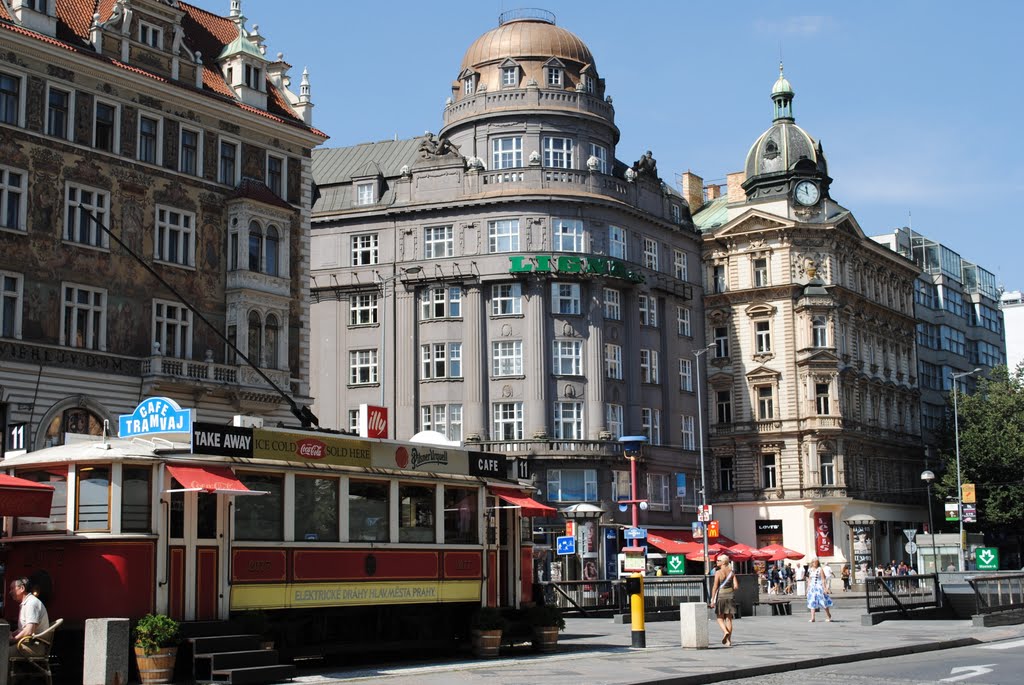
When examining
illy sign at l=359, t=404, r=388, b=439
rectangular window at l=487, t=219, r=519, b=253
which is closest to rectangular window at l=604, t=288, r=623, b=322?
rectangular window at l=487, t=219, r=519, b=253

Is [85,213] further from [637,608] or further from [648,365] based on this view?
[648,365]

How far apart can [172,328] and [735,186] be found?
48.7m

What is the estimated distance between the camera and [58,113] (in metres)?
39.1

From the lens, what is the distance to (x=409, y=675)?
67.2 feet

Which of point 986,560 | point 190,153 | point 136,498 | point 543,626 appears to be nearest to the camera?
point 136,498

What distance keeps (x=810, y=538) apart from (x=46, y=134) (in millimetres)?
47436

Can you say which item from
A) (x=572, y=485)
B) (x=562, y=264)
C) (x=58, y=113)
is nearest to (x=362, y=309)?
(x=562, y=264)

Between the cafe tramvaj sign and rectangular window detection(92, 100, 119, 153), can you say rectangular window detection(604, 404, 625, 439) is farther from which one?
rectangular window detection(92, 100, 119, 153)

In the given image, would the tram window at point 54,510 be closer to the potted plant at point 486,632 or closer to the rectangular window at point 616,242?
the potted plant at point 486,632

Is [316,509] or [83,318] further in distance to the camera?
[83,318]

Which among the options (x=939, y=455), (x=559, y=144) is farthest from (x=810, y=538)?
(x=559, y=144)

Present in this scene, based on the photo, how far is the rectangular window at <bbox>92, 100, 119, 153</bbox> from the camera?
4016cm

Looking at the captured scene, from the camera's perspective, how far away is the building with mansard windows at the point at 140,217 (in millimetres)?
37812

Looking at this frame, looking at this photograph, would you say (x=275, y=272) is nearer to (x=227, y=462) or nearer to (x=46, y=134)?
(x=46, y=134)
